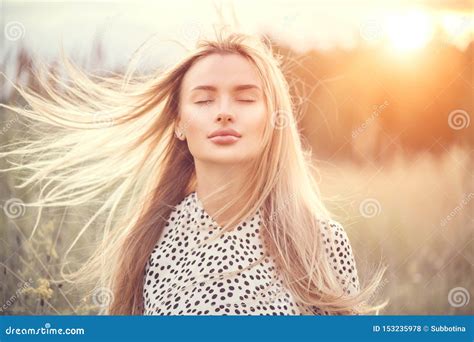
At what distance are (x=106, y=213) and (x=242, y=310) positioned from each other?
81cm

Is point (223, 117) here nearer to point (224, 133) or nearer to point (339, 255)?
point (224, 133)

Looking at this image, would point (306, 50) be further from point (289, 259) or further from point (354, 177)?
point (289, 259)

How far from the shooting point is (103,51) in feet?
12.4

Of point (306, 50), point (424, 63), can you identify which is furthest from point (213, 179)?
point (424, 63)
